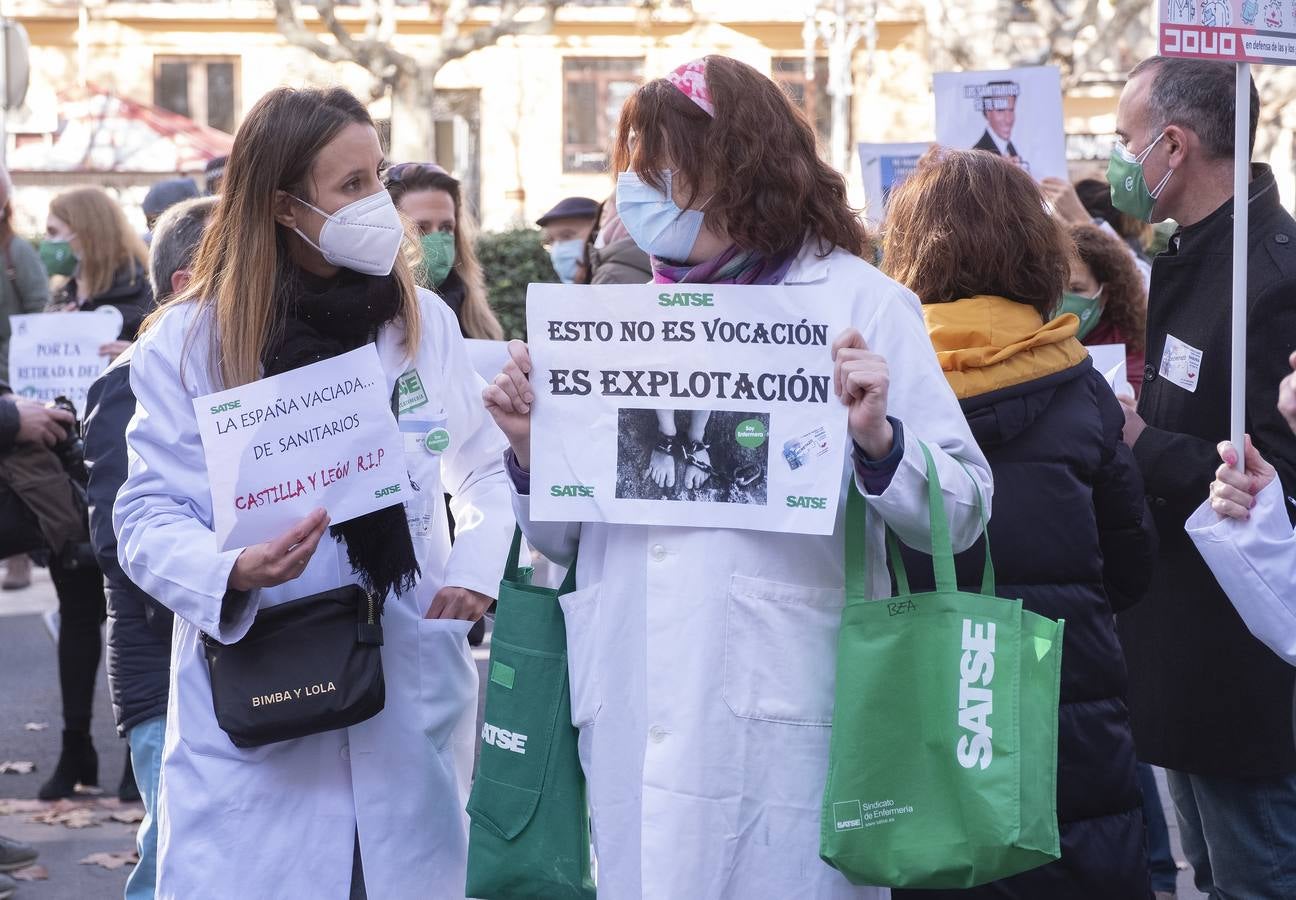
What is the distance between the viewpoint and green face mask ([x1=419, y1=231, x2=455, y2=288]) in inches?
208

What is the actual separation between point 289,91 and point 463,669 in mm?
1090

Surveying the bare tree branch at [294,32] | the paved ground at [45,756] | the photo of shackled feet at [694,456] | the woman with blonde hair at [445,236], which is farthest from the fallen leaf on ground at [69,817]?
the bare tree branch at [294,32]

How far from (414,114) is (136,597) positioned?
2204cm

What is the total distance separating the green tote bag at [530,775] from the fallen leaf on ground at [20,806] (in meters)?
3.87

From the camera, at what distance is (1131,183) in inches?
148

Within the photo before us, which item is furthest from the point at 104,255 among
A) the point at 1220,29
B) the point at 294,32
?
the point at 294,32

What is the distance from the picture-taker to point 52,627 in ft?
29.1

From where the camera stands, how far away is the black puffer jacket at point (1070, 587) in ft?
9.92

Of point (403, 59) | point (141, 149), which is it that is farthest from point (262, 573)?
point (403, 59)

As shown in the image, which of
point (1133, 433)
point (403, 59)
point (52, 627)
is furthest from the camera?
point (403, 59)

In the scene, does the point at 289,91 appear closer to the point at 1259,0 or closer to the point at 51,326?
the point at 1259,0

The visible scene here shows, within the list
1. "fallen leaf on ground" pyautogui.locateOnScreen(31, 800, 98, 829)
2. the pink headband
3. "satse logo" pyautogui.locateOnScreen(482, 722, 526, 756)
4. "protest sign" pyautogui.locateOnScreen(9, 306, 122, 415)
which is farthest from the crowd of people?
"protest sign" pyautogui.locateOnScreen(9, 306, 122, 415)

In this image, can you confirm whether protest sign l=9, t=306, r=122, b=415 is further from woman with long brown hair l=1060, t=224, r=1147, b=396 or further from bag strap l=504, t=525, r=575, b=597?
bag strap l=504, t=525, r=575, b=597

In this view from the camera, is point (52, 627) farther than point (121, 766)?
Yes
